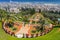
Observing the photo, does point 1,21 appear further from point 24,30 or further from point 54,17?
point 54,17

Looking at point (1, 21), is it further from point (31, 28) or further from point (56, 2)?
point (56, 2)

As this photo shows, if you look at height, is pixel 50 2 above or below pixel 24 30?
above

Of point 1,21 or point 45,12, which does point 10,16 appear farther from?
point 45,12

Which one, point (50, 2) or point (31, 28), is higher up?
point (50, 2)

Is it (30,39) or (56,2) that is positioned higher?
(56,2)

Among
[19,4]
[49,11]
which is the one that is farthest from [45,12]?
[19,4]

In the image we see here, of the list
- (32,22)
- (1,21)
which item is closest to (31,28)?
(32,22)

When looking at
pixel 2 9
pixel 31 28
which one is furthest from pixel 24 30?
pixel 2 9
